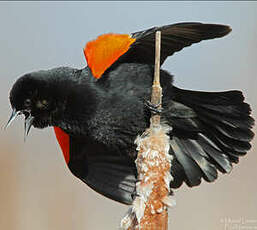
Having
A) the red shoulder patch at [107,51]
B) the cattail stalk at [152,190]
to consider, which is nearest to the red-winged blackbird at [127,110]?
the red shoulder patch at [107,51]

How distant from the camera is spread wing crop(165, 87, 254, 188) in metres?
0.95

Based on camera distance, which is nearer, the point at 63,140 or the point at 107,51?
the point at 107,51

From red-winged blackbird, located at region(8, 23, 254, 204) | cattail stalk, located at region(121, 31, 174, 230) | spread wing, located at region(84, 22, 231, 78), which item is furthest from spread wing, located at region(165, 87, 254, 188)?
cattail stalk, located at region(121, 31, 174, 230)

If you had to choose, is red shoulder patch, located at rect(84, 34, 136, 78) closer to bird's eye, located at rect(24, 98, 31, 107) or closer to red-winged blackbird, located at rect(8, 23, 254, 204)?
red-winged blackbird, located at rect(8, 23, 254, 204)

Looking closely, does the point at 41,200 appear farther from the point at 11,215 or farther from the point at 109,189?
the point at 109,189

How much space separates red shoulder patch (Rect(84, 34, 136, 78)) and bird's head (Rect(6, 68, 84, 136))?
0.21 feet

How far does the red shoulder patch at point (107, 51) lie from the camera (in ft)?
2.93

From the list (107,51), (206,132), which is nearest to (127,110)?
(107,51)

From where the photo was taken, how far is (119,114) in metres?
0.89

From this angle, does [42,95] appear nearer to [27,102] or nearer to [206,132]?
[27,102]

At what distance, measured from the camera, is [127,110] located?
2.94 ft

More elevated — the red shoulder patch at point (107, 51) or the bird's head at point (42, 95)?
the red shoulder patch at point (107, 51)

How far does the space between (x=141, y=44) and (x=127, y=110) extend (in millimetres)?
175

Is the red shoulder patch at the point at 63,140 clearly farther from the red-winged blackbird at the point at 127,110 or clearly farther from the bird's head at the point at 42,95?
the bird's head at the point at 42,95
